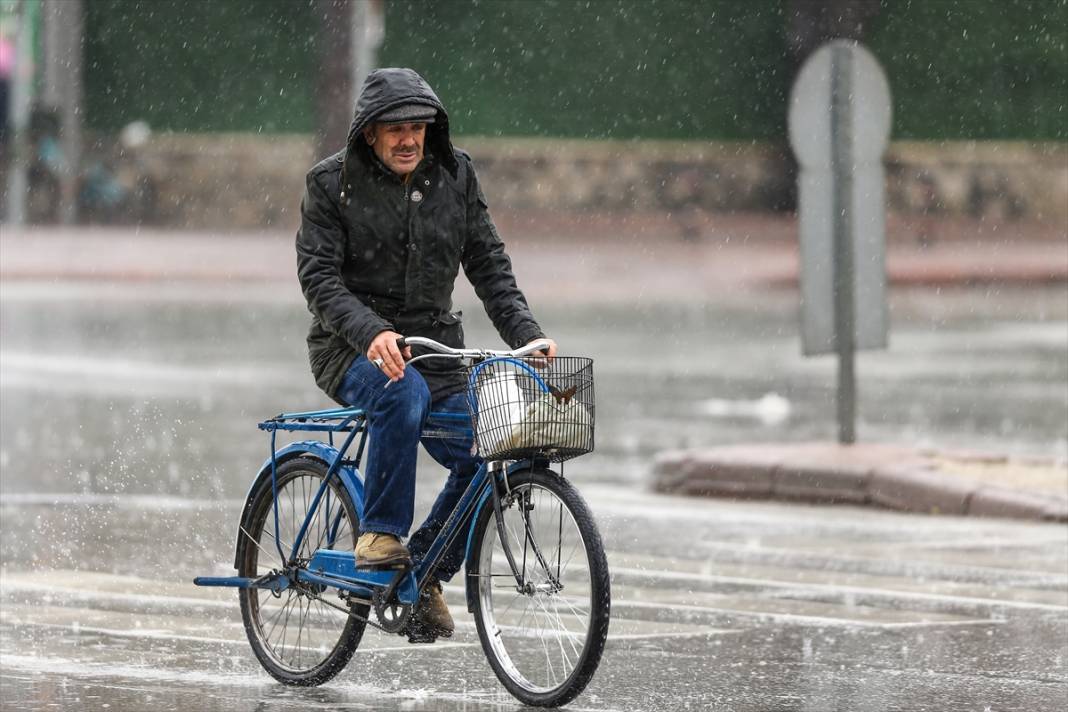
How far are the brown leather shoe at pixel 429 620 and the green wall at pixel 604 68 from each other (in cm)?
3194

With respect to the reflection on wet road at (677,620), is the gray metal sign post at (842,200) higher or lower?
higher

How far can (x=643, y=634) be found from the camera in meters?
8.05

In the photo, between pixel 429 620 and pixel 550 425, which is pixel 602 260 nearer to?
pixel 429 620

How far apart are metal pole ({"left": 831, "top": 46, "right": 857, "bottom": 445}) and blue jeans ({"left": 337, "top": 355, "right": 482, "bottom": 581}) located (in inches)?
272

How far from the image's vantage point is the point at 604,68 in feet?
127

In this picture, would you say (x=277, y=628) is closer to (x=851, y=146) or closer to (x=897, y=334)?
(x=851, y=146)

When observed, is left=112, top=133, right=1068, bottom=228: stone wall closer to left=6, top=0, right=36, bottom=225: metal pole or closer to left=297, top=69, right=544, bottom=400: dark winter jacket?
left=6, top=0, right=36, bottom=225: metal pole

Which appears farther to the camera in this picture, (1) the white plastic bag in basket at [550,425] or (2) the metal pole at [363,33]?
(2) the metal pole at [363,33]

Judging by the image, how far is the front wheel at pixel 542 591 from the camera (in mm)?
6418

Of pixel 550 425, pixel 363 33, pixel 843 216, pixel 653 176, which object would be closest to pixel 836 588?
pixel 550 425

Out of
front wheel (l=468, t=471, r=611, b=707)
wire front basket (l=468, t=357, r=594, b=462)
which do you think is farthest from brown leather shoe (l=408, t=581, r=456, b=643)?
wire front basket (l=468, t=357, r=594, b=462)

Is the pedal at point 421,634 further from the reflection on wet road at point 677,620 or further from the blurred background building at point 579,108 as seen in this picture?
the blurred background building at point 579,108

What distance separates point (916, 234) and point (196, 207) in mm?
12011

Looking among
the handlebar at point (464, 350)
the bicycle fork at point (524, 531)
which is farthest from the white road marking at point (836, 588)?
the handlebar at point (464, 350)
